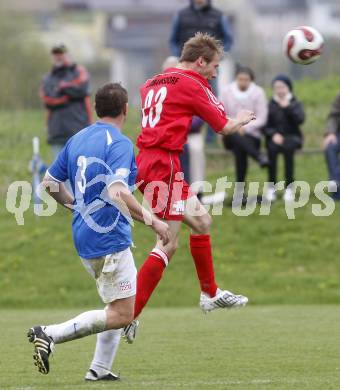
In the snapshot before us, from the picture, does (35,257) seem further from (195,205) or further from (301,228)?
(195,205)

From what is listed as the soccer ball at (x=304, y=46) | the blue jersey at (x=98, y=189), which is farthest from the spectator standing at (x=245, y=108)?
the blue jersey at (x=98, y=189)

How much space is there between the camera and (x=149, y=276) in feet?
27.6

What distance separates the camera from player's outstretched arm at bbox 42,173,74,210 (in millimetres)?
7410

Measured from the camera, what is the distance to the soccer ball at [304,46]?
33.6ft

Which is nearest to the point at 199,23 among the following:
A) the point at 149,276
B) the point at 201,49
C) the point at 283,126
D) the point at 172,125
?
the point at 283,126

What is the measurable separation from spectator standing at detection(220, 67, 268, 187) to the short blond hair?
6.20 meters

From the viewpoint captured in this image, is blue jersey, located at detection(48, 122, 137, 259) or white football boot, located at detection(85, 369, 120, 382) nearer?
blue jersey, located at detection(48, 122, 137, 259)

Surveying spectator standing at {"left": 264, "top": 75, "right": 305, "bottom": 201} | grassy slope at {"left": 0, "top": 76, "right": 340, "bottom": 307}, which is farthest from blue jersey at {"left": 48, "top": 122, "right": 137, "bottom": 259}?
spectator standing at {"left": 264, "top": 75, "right": 305, "bottom": 201}

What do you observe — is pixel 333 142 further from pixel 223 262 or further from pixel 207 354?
pixel 207 354

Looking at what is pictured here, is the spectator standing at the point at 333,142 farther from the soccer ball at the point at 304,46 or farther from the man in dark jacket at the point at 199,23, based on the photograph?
the soccer ball at the point at 304,46

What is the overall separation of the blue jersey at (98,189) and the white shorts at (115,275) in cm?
5

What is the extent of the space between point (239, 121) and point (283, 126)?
725 centimetres

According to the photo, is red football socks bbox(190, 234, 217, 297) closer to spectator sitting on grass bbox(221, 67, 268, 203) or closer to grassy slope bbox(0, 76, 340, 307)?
grassy slope bbox(0, 76, 340, 307)

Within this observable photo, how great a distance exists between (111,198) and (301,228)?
28.8 feet
